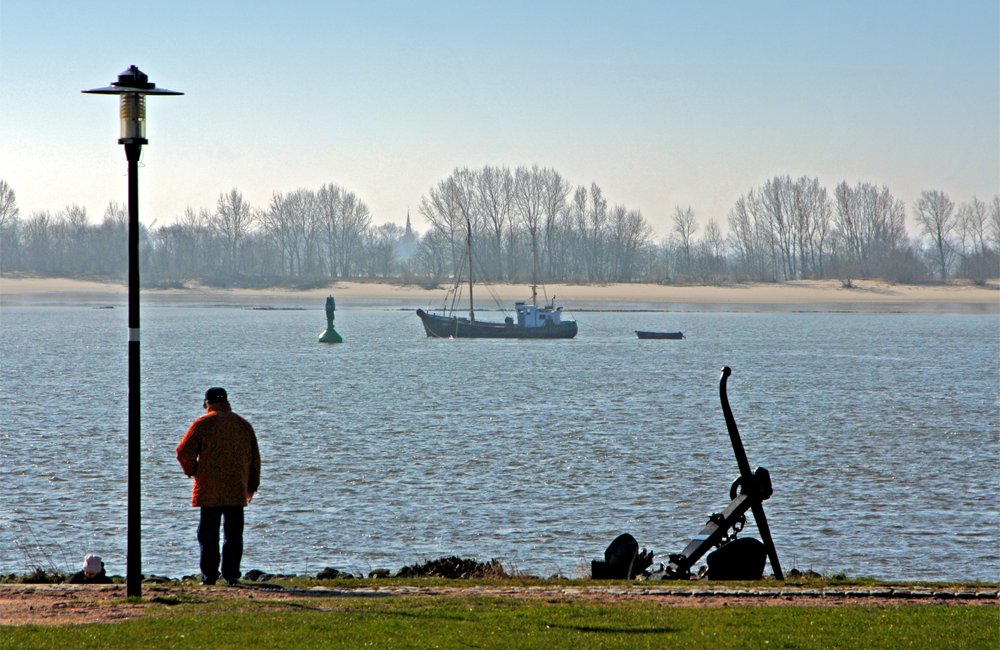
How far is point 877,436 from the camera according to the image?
3003 cm

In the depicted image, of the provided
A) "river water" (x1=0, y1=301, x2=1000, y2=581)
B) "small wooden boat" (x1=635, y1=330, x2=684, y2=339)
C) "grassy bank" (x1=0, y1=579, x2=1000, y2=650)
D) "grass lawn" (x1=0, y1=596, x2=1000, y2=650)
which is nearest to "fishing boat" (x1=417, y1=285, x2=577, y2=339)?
"small wooden boat" (x1=635, y1=330, x2=684, y2=339)

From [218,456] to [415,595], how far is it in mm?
2143

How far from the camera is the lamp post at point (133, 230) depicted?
10734 mm

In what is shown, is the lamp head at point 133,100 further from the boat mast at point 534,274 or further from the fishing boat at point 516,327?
the boat mast at point 534,274

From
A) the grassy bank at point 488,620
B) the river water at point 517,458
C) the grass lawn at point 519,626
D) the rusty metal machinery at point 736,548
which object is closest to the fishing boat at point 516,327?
the river water at point 517,458

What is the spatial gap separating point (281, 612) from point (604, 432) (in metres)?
21.0

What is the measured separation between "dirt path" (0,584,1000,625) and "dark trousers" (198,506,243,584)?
0.35 m

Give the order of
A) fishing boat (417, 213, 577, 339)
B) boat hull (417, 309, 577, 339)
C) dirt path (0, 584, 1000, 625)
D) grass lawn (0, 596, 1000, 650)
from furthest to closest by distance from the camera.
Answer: boat hull (417, 309, 577, 339) < fishing boat (417, 213, 577, 339) < dirt path (0, 584, 1000, 625) < grass lawn (0, 596, 1000, 650)

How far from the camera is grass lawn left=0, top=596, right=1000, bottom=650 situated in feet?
29.0

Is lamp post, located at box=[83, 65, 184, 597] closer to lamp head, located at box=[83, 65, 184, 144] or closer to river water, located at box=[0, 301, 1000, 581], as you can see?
lamp head, located at box=[83, 65, 184, 144]

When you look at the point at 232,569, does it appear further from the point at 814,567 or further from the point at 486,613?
the point at 814,567

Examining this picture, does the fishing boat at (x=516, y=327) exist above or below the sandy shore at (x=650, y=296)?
below

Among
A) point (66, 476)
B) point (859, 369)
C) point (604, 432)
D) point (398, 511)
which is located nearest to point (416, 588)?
point (398, 511)

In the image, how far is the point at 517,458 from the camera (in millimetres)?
25500
